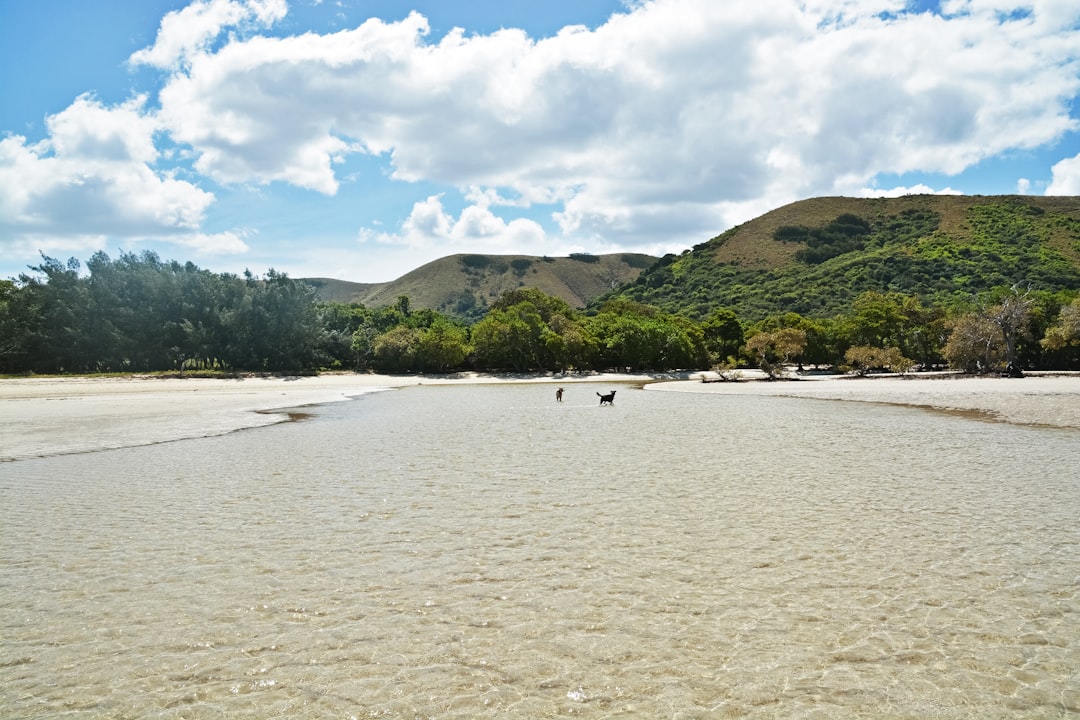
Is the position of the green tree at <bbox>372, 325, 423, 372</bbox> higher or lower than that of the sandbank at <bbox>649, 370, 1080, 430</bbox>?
higher

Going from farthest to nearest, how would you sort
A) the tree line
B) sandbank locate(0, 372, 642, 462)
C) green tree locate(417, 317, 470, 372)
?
green tree locate(417, 317, 470, 372) < the tree line < sandbank locate(0, 372, 642, 462)

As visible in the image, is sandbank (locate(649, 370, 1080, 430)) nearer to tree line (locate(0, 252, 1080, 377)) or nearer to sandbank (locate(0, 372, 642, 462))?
tree line (locate(0, 252, 1080, 377))

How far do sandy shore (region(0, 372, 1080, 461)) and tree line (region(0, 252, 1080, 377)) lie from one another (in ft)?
30.7

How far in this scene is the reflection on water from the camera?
256 inches

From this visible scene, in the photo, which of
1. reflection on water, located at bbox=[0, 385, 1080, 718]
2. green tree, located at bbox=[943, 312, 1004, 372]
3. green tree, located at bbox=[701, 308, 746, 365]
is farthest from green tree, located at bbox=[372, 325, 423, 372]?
reflection on water, located at bbox=[0, 385, 1080, 718]

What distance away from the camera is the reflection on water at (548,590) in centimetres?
651

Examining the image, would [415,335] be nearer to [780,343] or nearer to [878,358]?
[780,343]

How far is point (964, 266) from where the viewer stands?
153 metres

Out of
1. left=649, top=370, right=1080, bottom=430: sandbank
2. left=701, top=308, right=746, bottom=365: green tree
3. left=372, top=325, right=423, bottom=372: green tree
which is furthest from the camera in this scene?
left=701, top=308, right=746, bottom=365: green tree

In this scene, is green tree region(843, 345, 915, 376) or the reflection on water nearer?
the reflection on water

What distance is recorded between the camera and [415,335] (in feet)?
316

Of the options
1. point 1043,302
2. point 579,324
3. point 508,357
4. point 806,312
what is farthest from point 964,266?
point 508,357

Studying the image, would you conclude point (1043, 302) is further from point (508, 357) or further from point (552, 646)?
point (552, 646)

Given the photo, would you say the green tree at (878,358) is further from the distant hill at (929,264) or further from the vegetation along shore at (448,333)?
the distant hill at (929,264)
